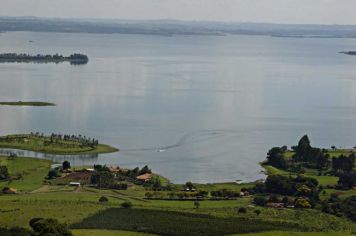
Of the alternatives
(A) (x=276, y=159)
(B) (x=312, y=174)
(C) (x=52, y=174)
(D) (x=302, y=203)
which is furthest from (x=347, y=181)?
(C) (x=52, y=174)

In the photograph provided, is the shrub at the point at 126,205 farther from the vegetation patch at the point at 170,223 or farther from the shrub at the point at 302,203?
the shrub at the point at 302,203

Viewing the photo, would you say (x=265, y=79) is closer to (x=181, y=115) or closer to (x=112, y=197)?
(x=181, y=115)

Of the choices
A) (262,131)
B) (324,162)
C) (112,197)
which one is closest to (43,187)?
(112,197)

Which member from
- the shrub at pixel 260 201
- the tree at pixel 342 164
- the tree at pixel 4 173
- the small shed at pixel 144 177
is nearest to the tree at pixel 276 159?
the tree at pixel 342 164

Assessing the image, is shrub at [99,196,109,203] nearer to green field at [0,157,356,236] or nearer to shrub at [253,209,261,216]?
green field at [0,157,356,236]

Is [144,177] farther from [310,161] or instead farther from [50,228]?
[50,228]

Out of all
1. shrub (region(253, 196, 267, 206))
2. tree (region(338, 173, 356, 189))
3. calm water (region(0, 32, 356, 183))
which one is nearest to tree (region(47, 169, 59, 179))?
calm water (region(0, 32, 356, 183))
